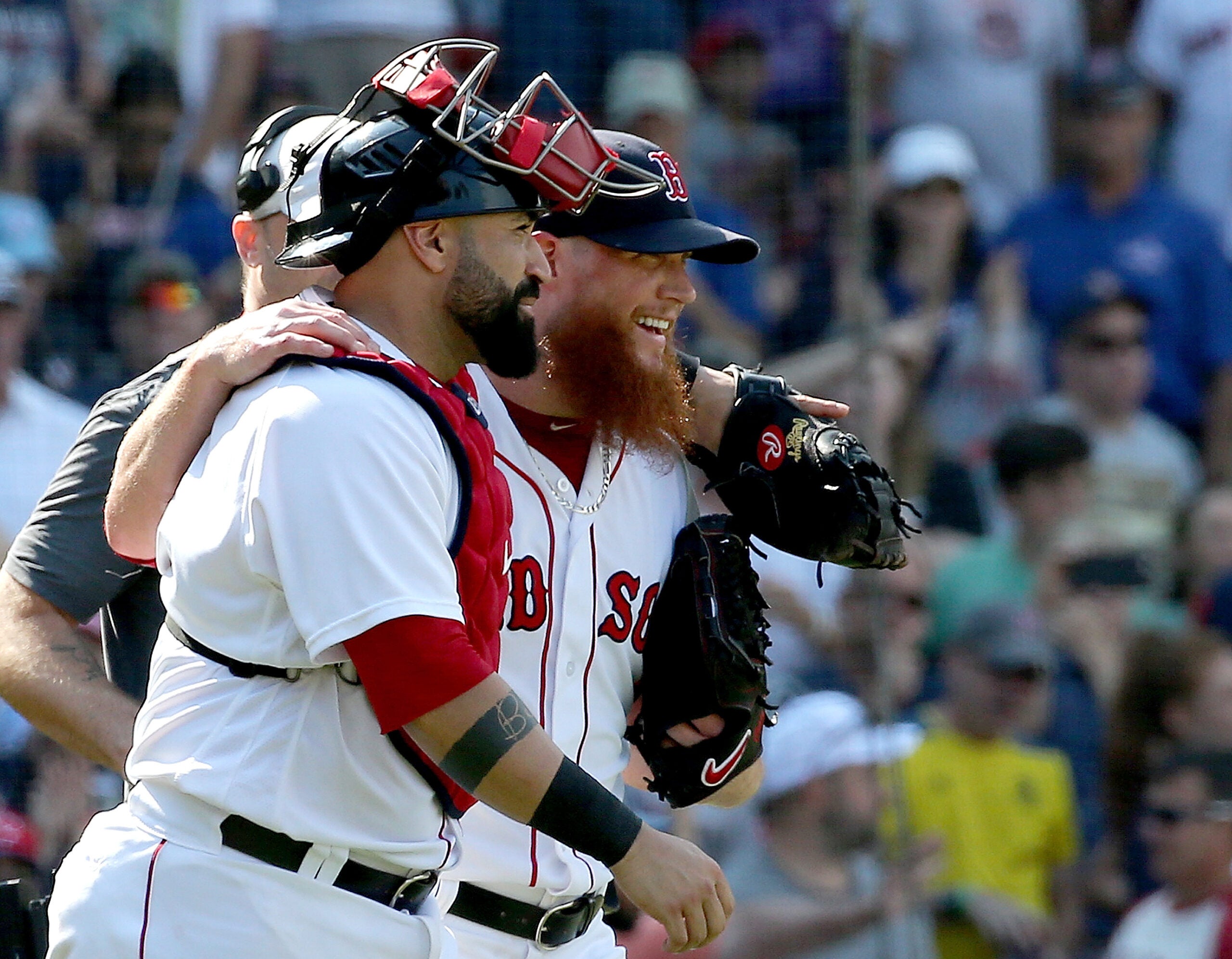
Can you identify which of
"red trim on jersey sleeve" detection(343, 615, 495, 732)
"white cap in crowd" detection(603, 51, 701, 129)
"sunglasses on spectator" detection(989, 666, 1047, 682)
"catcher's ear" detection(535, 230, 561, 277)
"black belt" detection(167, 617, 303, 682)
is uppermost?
"catcher's ear" detection(535, 230, 561, 277)

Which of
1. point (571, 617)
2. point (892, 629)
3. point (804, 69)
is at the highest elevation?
point (571, 617)

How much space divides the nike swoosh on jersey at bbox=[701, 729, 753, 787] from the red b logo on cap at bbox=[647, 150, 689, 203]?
2.62 feet

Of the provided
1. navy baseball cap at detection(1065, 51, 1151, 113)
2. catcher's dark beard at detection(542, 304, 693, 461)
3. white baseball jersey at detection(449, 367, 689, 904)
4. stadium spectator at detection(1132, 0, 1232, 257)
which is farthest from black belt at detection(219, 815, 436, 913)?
stadium spectator at detection(1132, 0, 1232, 257)

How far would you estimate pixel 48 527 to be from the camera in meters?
2.62

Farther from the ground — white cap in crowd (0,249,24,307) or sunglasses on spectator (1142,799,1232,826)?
white cap in crowd (0,249,24,307)

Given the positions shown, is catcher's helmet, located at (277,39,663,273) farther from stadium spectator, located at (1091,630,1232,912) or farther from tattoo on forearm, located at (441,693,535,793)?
stadium spectator, located at (1091,630,1232,912)

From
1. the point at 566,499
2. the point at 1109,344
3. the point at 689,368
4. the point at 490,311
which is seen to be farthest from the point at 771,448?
the point at 1109,344

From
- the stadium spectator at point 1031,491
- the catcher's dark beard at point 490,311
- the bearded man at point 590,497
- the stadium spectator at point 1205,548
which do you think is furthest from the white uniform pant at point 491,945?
the stadium spectator at point 1205,548

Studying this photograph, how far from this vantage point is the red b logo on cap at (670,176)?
2.73 metres

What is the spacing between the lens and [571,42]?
647 cm

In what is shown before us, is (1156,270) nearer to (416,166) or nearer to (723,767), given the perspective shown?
(723,767)

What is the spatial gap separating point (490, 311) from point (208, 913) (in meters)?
0.74

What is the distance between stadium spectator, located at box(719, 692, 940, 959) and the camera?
4699 mm

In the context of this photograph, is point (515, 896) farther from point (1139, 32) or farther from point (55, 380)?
point (1139, 32)
